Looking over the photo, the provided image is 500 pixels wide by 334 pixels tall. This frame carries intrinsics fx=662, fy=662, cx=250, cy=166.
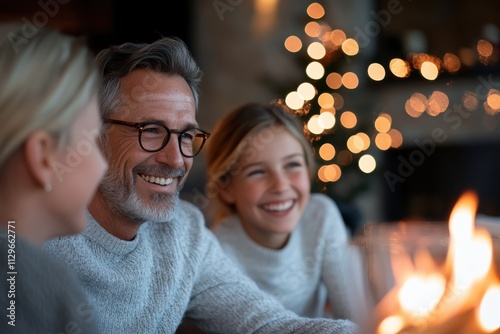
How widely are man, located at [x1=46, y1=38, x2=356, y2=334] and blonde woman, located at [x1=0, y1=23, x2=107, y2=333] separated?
0.25 meters

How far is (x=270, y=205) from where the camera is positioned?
166cm

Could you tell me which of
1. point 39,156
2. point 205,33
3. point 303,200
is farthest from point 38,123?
point 205,33

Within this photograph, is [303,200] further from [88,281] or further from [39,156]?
[39,156]

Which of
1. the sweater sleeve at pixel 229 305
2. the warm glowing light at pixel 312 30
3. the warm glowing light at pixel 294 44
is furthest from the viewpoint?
the warm glowing light at pixel 294 44

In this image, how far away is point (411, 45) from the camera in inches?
182

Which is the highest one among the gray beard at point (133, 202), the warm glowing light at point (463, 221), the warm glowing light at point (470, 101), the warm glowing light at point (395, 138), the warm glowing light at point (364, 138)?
the warm glowing light at point (470, 101)

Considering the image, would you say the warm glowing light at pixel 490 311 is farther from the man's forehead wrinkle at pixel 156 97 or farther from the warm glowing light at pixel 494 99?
the warm glowing light at pixel 494 99

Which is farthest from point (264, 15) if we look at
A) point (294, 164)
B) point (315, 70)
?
point (294, 164)

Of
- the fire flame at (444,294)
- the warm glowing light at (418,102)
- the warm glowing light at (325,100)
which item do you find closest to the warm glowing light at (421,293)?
the fire flame at (444,294)

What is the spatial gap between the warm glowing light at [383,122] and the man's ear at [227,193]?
113 inches

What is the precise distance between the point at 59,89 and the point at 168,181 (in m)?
0.37

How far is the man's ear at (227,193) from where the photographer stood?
171 centimetres

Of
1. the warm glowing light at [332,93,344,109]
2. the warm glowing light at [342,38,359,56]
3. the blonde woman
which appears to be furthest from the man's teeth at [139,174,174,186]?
the warm glowing light at [342,38,359,56]

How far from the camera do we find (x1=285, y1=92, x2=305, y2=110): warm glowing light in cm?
343
